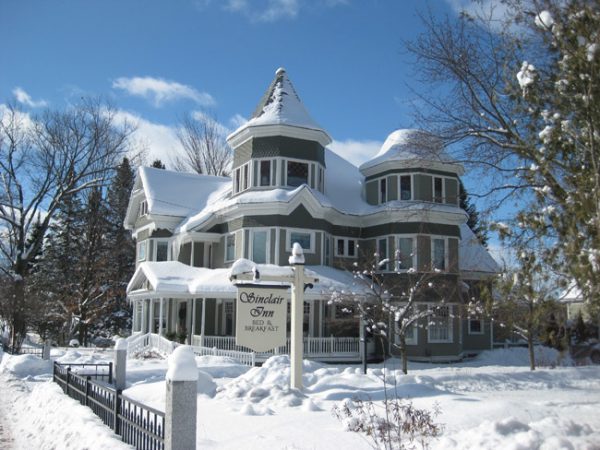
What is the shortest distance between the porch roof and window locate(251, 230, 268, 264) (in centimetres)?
95

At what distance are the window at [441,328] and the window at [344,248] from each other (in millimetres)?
4723

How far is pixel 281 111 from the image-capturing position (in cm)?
2730

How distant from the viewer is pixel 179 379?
6.68 meters

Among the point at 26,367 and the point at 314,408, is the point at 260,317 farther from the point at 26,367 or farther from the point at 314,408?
the point at 26,367

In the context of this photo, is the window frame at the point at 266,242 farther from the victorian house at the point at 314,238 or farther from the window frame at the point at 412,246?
the window frame at the point at 412,246

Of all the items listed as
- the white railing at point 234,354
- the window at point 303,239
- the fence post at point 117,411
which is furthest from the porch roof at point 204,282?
the fence post at point 117,411

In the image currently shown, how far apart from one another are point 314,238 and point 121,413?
18.1 metres

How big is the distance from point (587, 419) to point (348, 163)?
2324 centimetres

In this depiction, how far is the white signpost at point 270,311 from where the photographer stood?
13.2m

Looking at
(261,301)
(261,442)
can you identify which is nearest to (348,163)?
(261,301)

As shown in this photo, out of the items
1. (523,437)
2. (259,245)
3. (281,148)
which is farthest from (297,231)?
(523,437)

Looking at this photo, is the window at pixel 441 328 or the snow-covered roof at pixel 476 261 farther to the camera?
the snow-covered roof at pixel 476 261

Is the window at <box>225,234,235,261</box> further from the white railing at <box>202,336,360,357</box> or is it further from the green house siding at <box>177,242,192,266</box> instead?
the white railing at <box>202,336,360,357</box>

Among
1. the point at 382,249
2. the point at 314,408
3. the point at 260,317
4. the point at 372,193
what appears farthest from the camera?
the point at 372,193
